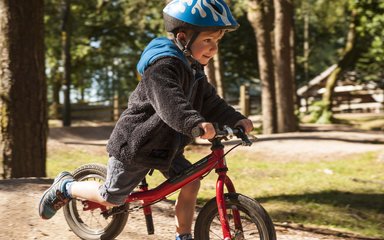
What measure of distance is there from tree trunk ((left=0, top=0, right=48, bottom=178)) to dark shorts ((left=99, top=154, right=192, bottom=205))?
3.27 metres

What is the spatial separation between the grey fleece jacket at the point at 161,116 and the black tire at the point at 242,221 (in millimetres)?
440

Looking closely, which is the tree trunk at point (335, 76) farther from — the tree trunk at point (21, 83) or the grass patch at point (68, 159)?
the tree trunk at point (21, 83)

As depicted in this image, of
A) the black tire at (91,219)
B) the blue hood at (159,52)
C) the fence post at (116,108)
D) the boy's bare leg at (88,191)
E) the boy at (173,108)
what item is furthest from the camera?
the fence post at (116,108)

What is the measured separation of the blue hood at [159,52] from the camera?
3.70 meters

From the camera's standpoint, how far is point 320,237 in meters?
5.58

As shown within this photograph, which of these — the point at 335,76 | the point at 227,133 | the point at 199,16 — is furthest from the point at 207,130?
the point at 335,76

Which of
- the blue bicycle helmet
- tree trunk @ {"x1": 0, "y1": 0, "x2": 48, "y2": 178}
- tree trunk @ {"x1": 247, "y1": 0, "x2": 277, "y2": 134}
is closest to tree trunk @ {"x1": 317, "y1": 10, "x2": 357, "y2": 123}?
tree trunk @ {"x1": 247, "y1": 0, "x2": 277, "y2": 134}

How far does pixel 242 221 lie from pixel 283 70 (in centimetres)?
1457

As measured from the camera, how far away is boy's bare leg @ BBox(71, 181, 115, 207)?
4.20m

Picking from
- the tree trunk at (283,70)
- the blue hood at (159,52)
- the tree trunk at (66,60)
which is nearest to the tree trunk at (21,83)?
the blue hood at (159,52)

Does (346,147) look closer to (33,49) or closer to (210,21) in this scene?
(33,49)

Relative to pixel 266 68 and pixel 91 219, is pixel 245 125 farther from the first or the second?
pixel 266 68

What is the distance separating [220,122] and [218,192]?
0.55 meters

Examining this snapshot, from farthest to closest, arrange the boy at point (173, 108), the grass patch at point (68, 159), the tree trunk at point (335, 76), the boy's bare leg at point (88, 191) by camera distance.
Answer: the tree trunk at point (335, 76) → the grass patch at point (68, 159) → the boy's bare leg at point (88, 191) → the boy at point (173, 108)
